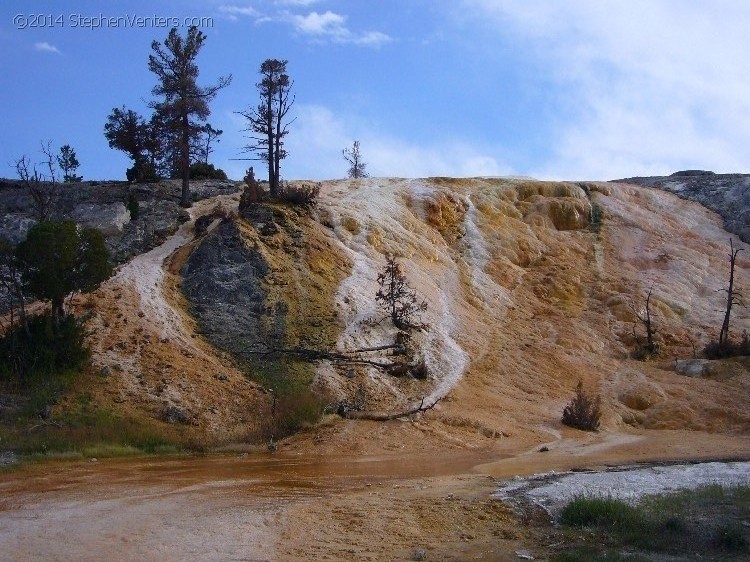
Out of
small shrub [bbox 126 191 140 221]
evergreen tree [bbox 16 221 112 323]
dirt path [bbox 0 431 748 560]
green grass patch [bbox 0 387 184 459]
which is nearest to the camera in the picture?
dirt path [bbox 0 431 748 560]

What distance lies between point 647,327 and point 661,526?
21064 mm

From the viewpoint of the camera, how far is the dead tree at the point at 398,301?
25641mm

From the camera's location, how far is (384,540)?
10367 mm

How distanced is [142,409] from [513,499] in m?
10.8

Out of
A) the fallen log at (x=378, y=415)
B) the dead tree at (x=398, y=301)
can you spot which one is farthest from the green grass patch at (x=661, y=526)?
the dead tree at (x=398, y=301)

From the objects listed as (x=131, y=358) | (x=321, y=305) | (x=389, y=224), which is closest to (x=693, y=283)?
(x=389, y=224)

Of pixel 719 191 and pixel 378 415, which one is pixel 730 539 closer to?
pixel 378 415

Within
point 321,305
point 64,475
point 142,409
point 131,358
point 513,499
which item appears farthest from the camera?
point 321,305

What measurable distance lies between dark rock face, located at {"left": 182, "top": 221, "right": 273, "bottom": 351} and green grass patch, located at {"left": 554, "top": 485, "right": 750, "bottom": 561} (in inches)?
563

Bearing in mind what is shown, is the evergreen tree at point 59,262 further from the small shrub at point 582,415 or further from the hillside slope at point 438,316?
the small shrub at point 582,415

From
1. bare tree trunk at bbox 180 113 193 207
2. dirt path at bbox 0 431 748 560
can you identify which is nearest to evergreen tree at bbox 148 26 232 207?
bare tree trunk at bbox 180 113 193 207

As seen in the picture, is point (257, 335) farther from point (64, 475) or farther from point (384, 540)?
point (384, 540)

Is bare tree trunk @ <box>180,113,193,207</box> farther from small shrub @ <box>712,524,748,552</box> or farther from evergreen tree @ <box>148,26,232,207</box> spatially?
small shrub @ <box>712,524,748,552</box>

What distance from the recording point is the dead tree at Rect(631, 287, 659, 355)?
2911 cm
